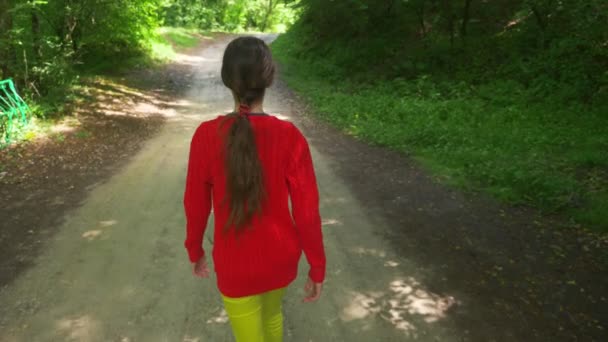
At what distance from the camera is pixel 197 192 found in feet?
6.62

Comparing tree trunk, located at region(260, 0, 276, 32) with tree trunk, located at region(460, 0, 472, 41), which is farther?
tree trunk, located at region(260, 0, 276, 32)

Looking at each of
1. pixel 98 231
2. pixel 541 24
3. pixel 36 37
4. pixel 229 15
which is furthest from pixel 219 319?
pixel 229 15

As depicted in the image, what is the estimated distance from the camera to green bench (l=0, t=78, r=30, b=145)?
8359 millimetres

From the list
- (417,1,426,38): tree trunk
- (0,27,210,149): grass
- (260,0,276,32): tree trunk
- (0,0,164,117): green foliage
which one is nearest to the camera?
(0,27,210,149): grass

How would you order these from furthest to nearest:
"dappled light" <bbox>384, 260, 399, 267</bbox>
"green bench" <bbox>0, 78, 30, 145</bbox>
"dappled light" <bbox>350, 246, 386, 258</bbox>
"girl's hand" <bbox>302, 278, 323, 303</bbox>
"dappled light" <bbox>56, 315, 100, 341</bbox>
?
"green bench" <bbox>0, 78, 30, 145</bbox> < "dappled light" <bbox>350, 246, 386, 258</bbox> < "dappled light" <bbox>384, 260, 399, 267</bbox> < "dappled light" <bbox>56, 315, 100, 341</bbox> < "girl's hand" <bbox>302, 278, 323, 303</bbox>

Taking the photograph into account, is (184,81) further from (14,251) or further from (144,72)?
(14,251)

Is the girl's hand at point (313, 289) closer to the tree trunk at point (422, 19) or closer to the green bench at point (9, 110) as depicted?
the green bench at point (9, 110)

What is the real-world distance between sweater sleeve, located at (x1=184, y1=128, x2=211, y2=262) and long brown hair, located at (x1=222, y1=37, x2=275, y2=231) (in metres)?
0.16

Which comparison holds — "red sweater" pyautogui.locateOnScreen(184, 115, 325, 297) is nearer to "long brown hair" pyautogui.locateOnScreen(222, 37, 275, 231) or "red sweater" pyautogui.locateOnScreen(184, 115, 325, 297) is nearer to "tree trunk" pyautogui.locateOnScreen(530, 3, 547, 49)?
"long brown hair" pyautogui.locateOnScreen(222, 37, 275, 231)

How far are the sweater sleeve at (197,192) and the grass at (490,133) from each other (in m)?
4.70

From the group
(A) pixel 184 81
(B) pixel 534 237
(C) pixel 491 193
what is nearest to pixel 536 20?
(C) pixel 491 193

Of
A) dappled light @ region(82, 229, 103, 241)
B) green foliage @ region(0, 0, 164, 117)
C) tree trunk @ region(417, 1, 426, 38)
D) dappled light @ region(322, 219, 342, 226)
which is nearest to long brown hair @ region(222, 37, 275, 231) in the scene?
dappled light @ region(322, 219, 342, 226)

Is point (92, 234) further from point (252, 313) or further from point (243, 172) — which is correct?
point (243, 172)

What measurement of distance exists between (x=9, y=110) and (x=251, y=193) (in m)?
8.95
